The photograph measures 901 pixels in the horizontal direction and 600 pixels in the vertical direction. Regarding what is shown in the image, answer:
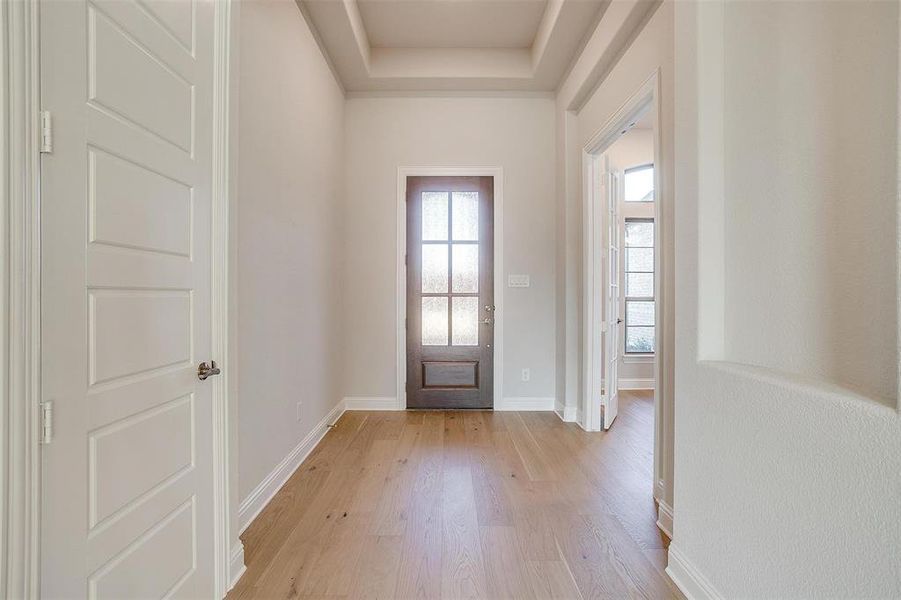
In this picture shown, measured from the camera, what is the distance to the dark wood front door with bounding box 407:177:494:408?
362 cm

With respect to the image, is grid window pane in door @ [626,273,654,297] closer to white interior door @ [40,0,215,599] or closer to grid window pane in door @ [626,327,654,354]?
grid window pane in door @ [626,327,654,354]

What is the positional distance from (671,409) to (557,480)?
815 mm

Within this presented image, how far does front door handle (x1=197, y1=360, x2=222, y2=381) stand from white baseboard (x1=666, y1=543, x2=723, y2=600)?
189 centimetres

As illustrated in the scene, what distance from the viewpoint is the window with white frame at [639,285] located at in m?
4.59

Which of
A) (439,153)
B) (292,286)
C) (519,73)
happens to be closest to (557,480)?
(292,286)

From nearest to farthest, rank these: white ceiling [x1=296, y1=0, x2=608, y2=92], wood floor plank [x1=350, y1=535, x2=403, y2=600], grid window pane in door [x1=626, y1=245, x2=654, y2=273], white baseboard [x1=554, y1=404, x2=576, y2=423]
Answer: wood floor plank [x1=350, y1=535, x2=403, y2=600] → white ceiling [x1=296, y1=0, x2=608, y2=92] → white baseboard [x1=554, y1=404, x2=576, y2=423] → grid window pane in door [x1=626, y1=245, x2=654, y2=273]

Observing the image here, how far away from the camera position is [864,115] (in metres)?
1.04

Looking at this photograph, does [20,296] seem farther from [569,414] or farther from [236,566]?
[569,414]

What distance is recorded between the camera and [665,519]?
5.86ft

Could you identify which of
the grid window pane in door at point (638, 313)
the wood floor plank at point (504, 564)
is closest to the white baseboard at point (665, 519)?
the wood floor plank at point (504, 564)

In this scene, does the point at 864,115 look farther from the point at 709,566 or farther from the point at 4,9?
the point at 4,9

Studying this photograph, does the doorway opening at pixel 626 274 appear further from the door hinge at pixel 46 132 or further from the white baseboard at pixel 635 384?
the door hinge at pixel 46 132

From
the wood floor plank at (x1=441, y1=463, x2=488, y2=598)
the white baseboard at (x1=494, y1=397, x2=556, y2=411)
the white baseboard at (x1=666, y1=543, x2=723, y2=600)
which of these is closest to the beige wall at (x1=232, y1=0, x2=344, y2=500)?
the wood floor plank at (x1=441, y1=463, x2=488, y2=598)

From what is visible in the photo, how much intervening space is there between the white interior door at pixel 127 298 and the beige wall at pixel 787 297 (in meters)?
1.78
